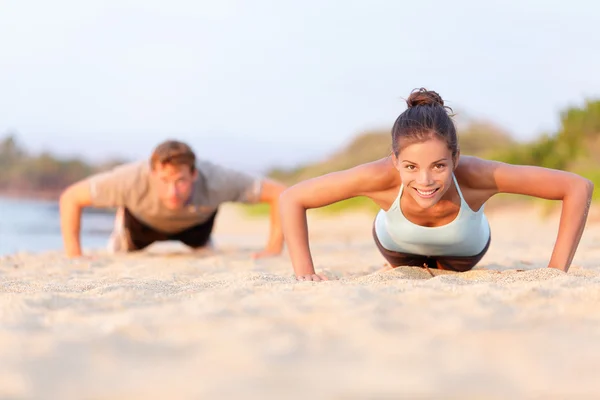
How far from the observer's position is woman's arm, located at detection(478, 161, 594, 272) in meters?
3.46

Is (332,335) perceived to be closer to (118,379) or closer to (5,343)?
(118,379)

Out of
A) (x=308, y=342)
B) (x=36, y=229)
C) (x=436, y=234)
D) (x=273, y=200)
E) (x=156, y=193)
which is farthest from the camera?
(x=36, y=229)

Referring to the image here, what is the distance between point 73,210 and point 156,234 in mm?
793

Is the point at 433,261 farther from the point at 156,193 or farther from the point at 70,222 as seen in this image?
the point at 70,222

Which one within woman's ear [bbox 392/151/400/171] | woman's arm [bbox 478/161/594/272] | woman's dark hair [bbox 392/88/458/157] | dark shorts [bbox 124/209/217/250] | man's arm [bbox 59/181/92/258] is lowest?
dark shorts [bbox 124/209/217/250]

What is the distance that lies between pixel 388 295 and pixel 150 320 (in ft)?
2.72

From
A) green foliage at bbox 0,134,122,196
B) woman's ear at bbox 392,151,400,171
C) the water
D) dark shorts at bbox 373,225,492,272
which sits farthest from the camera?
green foliage at bbox 0,134,122,196

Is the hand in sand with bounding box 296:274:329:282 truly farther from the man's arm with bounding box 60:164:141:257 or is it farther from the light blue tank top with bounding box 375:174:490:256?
the man's arm with bounding box 60:164:141:257

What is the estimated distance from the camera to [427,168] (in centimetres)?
321

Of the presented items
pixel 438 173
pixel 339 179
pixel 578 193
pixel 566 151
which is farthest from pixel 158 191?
pixel 566 151

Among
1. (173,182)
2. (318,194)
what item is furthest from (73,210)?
(318,194)

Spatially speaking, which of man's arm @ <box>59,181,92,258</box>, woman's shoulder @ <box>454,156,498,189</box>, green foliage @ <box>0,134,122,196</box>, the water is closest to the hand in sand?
woman's shoulder @ <box>454,156,498,189</box>

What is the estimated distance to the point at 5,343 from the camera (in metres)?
1.82

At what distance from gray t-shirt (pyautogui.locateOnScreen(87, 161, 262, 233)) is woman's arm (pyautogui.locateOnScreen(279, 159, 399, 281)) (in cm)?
230
